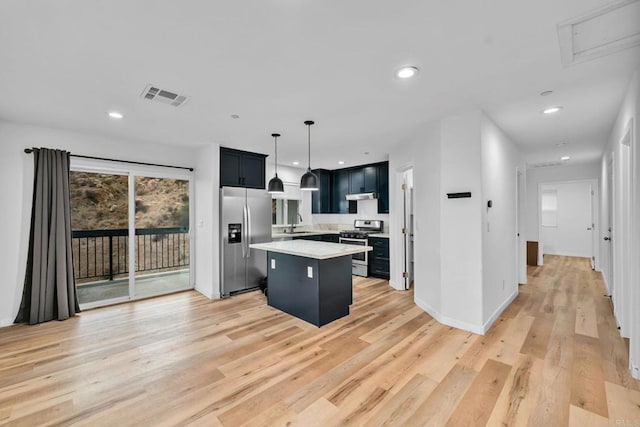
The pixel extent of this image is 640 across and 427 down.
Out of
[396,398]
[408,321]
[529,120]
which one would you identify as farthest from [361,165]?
[396,398]

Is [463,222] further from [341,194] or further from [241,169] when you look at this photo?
[341,194]

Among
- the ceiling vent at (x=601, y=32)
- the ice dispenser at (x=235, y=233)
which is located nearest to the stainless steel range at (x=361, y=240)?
the ice dispenser at (x=235, y=233)

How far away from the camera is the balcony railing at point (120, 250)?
435 centimetres

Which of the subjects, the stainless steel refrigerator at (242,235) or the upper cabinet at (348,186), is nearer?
the stainless steel refrigerator at (242,235)

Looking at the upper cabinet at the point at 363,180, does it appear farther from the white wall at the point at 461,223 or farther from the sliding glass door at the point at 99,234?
the sliding glass door at the point at 99,234

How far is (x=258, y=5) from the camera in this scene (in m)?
1.58

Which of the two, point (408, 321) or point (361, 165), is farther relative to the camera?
point (361, 165)

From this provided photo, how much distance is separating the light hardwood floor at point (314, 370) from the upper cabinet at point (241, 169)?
218 cm

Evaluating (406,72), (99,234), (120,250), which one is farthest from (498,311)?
(99,234)

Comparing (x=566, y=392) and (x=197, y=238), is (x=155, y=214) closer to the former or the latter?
(x=197, y=238)

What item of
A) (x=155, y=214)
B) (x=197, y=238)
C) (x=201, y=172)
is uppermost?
(x=201, y=172)

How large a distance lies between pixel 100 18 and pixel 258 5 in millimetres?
965

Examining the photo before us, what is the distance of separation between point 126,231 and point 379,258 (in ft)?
14.8

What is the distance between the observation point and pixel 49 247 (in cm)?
364
